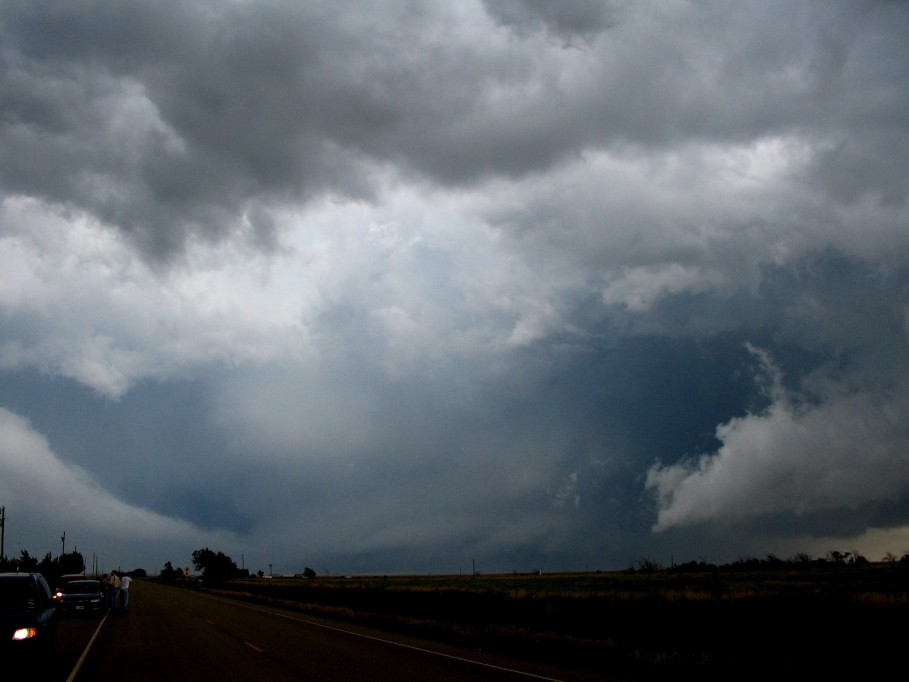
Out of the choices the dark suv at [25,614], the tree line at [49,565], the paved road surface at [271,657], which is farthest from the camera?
the tree line at [49,565]

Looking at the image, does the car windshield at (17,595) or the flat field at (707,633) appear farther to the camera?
the flat field at (707,633)

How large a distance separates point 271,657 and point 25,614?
533 cm

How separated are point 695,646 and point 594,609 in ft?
16.4

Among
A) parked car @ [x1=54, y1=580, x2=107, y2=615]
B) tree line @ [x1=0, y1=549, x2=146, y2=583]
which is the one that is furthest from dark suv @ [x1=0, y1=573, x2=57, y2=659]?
tree line @ [x1=0, y1=549, x2=146, y2=583]

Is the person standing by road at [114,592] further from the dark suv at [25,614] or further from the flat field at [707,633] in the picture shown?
the dark suv at [25,614]

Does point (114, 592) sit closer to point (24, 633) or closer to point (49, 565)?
point (24, 633)

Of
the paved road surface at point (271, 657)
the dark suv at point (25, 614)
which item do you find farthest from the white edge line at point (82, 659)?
the dark suv at point (25, 614)

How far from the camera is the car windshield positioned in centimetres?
1316

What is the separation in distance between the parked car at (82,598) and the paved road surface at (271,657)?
24.8 ft

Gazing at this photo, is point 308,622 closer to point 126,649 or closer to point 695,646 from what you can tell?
point 126,649

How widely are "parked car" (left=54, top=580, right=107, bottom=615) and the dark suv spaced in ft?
68.5

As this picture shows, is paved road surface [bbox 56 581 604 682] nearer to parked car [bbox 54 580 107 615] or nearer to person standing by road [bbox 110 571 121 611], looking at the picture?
parked car [bbox 54 580 107 615]

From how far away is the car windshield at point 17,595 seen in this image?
1316 cm

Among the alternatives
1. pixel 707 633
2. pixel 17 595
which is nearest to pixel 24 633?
pixel 17 595
